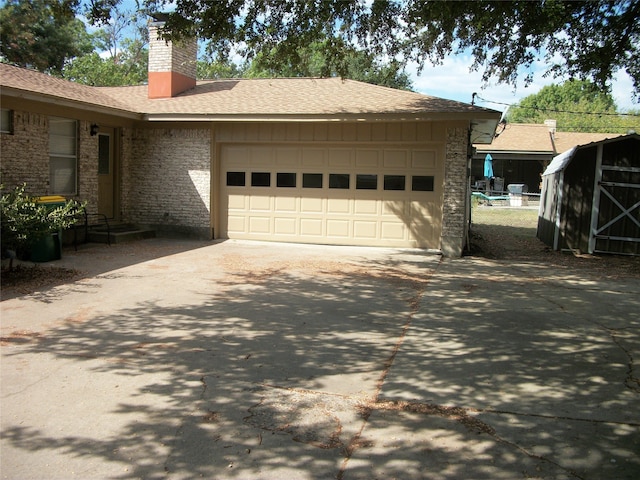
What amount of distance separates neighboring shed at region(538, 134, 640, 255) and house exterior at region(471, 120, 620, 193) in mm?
18694

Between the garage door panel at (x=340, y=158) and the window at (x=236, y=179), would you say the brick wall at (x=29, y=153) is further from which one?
the garage door panel at (x=340, y=158)

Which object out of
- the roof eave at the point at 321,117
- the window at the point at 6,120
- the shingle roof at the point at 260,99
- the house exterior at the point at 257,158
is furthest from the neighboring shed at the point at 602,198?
the window at the point at 6,120

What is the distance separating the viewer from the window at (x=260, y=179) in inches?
551

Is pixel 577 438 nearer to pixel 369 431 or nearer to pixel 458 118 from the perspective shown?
pixel 369 431

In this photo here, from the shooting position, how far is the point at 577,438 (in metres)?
3.82

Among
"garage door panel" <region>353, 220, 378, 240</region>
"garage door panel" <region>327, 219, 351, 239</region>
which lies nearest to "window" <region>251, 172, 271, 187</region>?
"garage door panel" <region>327, 219, 351, 239</region>

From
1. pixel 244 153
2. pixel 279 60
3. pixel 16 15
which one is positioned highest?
pixel 16 15

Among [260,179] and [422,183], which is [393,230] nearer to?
[422,183]

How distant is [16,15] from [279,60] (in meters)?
19.4

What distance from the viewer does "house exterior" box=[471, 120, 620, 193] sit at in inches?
1273

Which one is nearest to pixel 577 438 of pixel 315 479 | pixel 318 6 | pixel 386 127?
pixel 315 479

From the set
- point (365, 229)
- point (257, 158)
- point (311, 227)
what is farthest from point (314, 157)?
point (365, 229)

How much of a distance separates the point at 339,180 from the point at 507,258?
4.24 meters

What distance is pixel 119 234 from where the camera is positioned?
13.2 m
